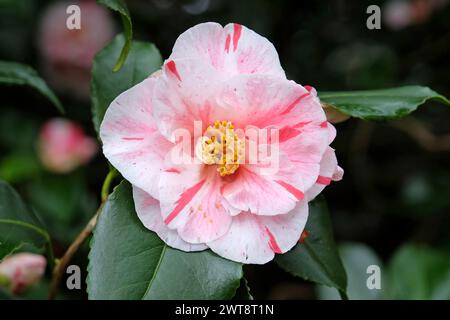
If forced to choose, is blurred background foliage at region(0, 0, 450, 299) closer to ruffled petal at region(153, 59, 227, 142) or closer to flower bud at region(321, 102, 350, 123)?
flower bud at region(321, 102, 350, 123)

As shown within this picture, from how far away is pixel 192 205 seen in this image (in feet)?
2.34

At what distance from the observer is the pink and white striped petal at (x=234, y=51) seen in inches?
28.2

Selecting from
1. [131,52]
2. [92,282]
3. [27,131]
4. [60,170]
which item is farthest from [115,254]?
[27,131]

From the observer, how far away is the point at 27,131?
5.59ft

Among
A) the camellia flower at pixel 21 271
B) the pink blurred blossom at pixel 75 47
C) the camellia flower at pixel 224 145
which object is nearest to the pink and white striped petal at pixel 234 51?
the camellia flower at pixel 224 145

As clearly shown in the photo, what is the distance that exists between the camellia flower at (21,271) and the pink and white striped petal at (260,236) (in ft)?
1.20

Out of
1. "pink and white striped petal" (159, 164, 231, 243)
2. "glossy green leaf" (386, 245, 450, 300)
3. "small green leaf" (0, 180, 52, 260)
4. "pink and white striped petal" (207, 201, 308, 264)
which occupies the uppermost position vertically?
"pink and white striped petal" (159, 164, 231, 243)

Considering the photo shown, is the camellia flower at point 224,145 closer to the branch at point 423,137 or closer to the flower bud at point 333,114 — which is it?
the flower bud at point 333,114

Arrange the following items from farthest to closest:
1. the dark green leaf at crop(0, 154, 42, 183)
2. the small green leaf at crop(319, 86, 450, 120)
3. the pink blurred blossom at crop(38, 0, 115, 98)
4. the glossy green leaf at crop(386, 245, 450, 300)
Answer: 1. the pink blurred blossom at crop(38, 0, 115, 98)
2. the dark green leaf at crop(0, 154, 42, 183)
3. the glossy green leaf at crop(386, 245, 450, 300)
4. the small green leaf at crop(319, 86, 450, 120)

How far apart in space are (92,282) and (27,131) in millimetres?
1123

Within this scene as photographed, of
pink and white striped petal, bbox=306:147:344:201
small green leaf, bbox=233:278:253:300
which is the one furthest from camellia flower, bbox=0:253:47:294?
pink and white striped petal, bbox=306:147:344:201

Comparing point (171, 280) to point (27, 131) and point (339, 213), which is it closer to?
point (27, 131)

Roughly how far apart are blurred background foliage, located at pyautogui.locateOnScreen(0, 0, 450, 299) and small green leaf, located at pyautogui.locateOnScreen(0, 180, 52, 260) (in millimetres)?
631

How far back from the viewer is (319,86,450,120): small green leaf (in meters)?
0.77
